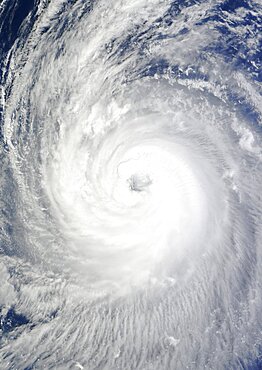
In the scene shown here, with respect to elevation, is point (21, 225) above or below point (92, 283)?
above

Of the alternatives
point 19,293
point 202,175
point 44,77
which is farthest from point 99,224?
point 44,77

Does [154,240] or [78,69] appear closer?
[78,69]

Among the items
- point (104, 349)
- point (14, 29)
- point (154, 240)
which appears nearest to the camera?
point (14, 29)

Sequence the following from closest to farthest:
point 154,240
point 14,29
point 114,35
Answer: point 14,29, point 114,35, point 154,240

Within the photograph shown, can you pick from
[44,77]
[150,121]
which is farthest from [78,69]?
[150,121]

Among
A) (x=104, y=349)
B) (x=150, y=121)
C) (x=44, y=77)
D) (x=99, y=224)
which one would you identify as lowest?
(x=104, y=349)

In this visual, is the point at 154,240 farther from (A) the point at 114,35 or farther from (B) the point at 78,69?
(A) the point at 114,35

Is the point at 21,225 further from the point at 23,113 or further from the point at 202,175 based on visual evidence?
the point at 202,175
